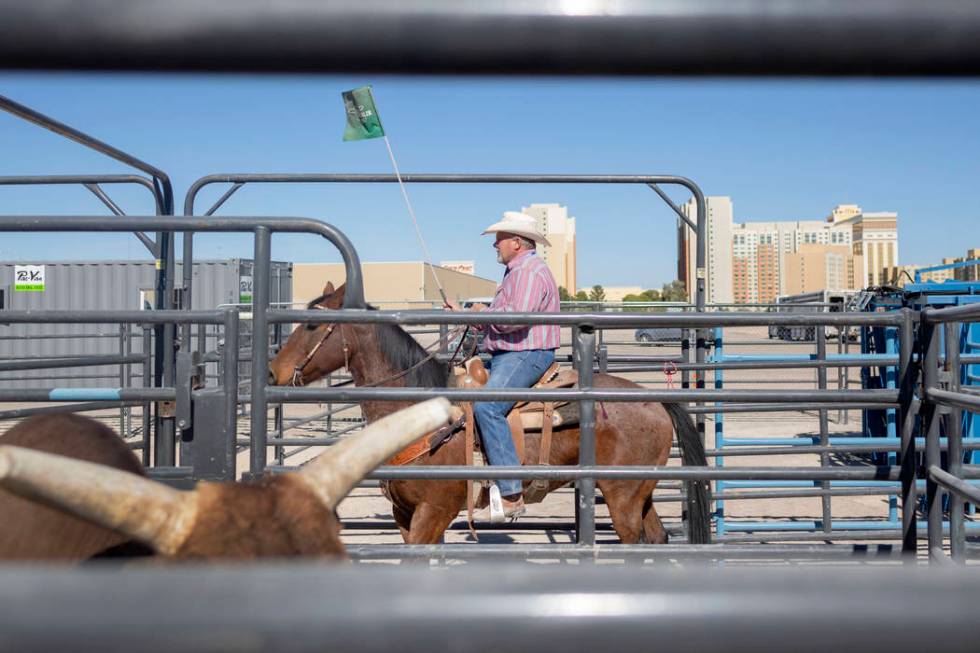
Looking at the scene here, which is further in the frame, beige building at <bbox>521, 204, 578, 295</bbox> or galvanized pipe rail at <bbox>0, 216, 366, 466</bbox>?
beige building at <bbox>521, 204, 578, 295</bbox>

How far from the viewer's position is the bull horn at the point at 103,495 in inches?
34.0

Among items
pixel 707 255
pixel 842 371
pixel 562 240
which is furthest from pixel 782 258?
pixel 707 255

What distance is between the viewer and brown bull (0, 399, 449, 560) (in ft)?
2.98

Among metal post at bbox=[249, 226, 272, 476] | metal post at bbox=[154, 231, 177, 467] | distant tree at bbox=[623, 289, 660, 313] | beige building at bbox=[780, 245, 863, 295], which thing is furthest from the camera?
beige building at bbox=[780, 245, 863, 295]

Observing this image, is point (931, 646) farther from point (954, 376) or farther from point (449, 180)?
point (449, 180)

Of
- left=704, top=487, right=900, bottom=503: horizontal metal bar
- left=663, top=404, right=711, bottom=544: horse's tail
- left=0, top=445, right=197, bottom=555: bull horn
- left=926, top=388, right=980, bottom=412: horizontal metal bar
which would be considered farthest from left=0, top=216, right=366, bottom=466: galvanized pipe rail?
left=704, top=487, right=900, bottom=503: horizontal metal bar

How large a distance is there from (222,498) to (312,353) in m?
4.51

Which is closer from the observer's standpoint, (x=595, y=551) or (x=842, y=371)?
(x=595, y=551)

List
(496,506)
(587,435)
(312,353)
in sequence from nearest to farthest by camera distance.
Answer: (587,435) → (496,506) → (312,353)

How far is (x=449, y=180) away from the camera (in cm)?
599

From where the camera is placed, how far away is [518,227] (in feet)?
17.3

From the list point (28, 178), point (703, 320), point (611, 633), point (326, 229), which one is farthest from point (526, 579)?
point (28, 178)

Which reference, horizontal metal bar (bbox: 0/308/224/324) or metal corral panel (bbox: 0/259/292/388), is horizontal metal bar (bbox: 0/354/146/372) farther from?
metal corral panel (bbox: 0/259/292/388)

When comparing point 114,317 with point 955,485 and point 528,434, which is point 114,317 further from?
point 955,485
